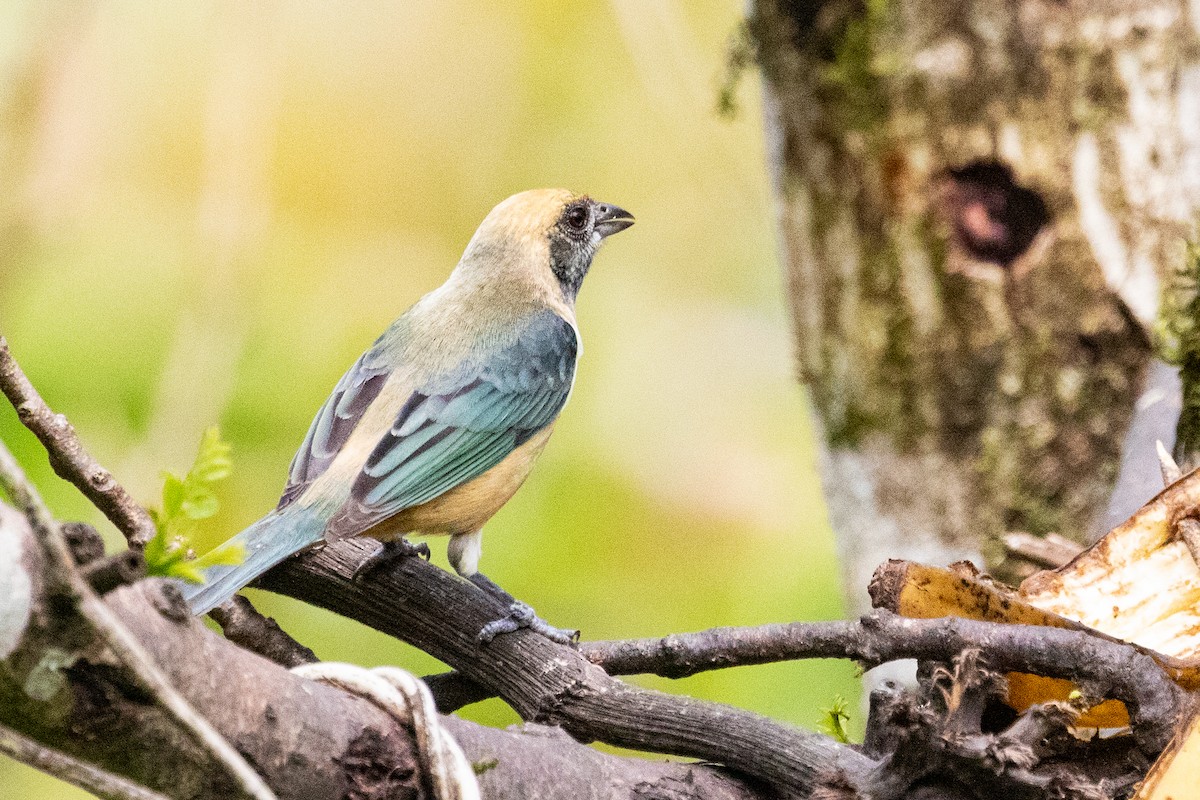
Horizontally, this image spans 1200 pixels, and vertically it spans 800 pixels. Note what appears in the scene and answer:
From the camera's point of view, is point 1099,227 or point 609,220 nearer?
point 1099,227

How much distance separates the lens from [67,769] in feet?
4.04

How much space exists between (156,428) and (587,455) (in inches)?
79.7

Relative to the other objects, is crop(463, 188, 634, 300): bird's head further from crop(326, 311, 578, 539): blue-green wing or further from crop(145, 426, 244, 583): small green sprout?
crop(145, 426, 244, 583): small green sprout

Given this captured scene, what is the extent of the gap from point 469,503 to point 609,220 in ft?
5.02

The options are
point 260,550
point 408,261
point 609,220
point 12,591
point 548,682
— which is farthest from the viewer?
point 408,261

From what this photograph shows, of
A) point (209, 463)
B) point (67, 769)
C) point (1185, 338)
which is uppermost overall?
point (1185, 338)

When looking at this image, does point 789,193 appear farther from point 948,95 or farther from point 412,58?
point 412,58

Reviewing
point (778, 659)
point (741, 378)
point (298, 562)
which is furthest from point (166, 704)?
point (741, 378)

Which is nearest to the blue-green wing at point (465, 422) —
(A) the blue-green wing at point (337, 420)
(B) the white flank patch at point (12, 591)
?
(A) the blue-green wing at point (337, 420)

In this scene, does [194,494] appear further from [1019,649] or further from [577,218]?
[577,218]

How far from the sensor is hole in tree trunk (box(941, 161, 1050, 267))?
14.8 feet

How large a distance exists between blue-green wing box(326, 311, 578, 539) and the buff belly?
34 mm

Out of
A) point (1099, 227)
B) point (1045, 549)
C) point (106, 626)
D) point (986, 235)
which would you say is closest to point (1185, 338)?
point (1099, 227)

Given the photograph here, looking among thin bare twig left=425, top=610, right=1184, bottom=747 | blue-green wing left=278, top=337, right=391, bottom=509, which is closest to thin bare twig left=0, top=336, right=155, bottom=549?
blue-green wing left=278, top=337, right=391, bottom=509
